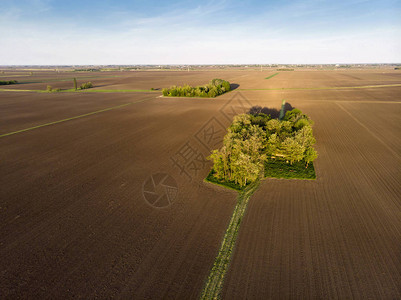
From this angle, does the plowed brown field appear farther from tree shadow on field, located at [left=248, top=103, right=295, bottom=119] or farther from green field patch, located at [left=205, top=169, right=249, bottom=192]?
tree shadow on field, located at [left=248, top=103, right=295, bottom=119]

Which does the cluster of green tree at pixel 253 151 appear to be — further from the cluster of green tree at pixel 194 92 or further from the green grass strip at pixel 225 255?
the cluster of green tree at pixel 194 92

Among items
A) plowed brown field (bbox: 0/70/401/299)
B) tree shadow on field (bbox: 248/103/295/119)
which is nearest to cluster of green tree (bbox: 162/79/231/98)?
tree shadow on field (bbox: 248/103/295/119)

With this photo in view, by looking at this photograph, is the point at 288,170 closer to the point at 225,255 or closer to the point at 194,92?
the point at 225,255

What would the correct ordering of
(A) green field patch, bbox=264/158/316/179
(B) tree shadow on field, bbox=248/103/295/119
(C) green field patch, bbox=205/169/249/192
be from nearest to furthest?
(C) green field patch, bbox=205/169/249/192 → (A) green field patch, bbox=264/158/316/179 → (B) tree shadow on field, bbox=248/103/295/119

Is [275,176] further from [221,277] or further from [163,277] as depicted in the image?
[163,277]

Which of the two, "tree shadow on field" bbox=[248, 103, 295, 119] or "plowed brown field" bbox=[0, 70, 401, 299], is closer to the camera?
"plowed brown field" bbox=[0, 70, 401, 299]

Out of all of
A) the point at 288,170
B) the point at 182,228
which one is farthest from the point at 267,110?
the point at 182,228

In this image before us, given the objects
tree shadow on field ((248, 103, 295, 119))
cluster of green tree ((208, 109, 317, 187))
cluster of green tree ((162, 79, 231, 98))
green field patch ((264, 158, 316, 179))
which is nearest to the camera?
cluster of green tree ((208, 109, 317, 187))

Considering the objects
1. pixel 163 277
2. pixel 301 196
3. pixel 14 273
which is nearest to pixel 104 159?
pixel 14 273

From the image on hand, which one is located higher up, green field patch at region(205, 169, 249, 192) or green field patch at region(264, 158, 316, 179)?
green field patch at region(264, 158, 316, 179)
